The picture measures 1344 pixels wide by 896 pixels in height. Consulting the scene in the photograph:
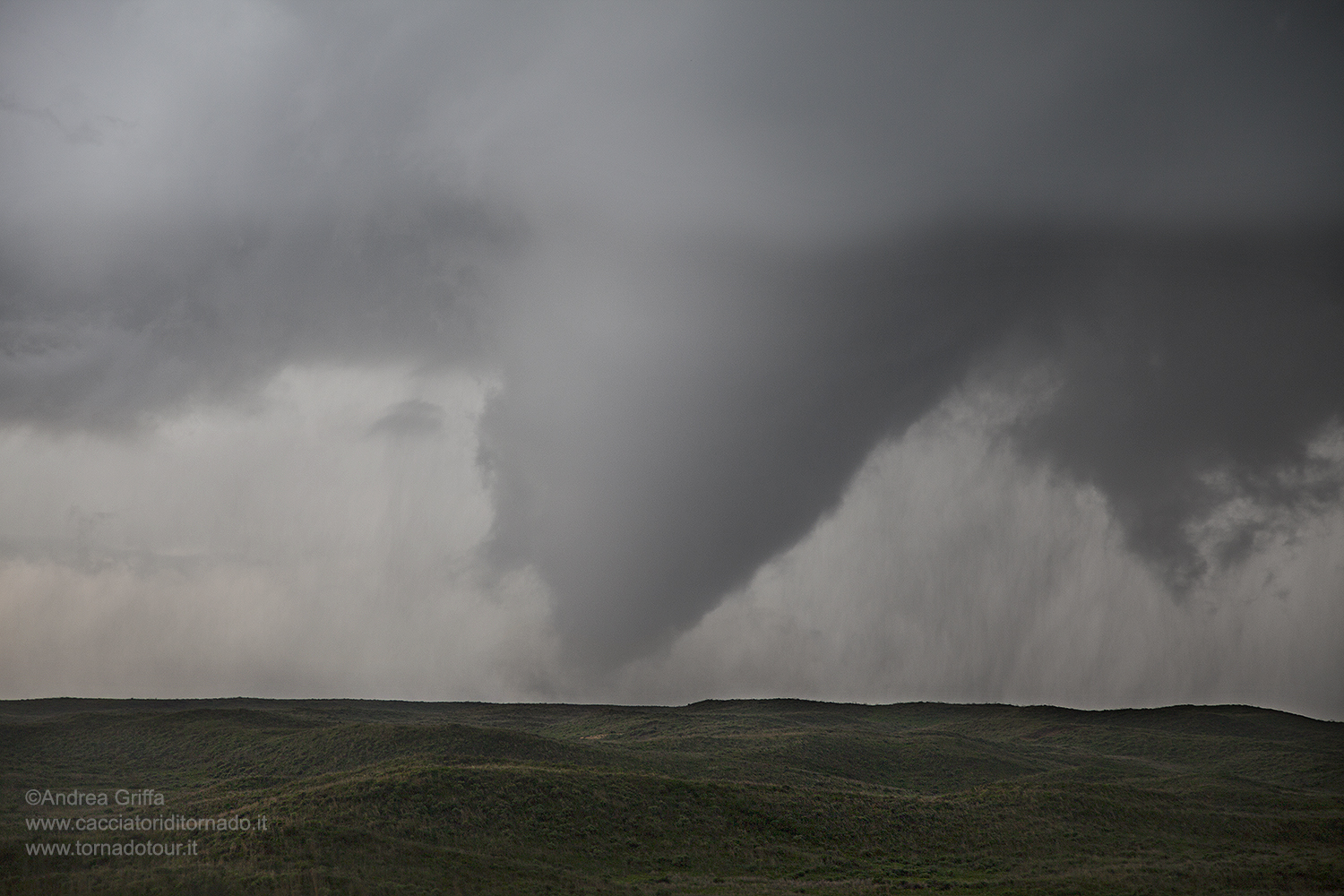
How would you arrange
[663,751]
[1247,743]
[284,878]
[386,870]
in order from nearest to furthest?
[284,878]
[386,870]
[663,751]
[1247,743]

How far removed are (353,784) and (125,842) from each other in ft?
41.2

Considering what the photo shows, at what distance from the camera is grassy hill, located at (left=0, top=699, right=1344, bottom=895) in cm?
3828

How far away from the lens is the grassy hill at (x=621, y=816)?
38281mm

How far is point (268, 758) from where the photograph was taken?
7712 cm

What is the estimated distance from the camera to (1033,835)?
5144 cm

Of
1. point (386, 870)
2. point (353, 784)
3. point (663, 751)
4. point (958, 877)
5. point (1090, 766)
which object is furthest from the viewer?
point (1090, 766)

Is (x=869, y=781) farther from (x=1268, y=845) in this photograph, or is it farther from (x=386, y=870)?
(x=386, y=870)

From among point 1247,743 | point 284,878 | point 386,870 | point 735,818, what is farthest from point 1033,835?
point 1247,743

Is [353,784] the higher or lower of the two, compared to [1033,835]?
higher

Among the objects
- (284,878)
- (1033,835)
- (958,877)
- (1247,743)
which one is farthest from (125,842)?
(1247,743)

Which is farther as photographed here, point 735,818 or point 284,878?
point 735,818

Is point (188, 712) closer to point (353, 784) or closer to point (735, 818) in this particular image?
point (353, 784)

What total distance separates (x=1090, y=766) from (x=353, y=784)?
265 feet

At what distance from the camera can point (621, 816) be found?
163 feet
